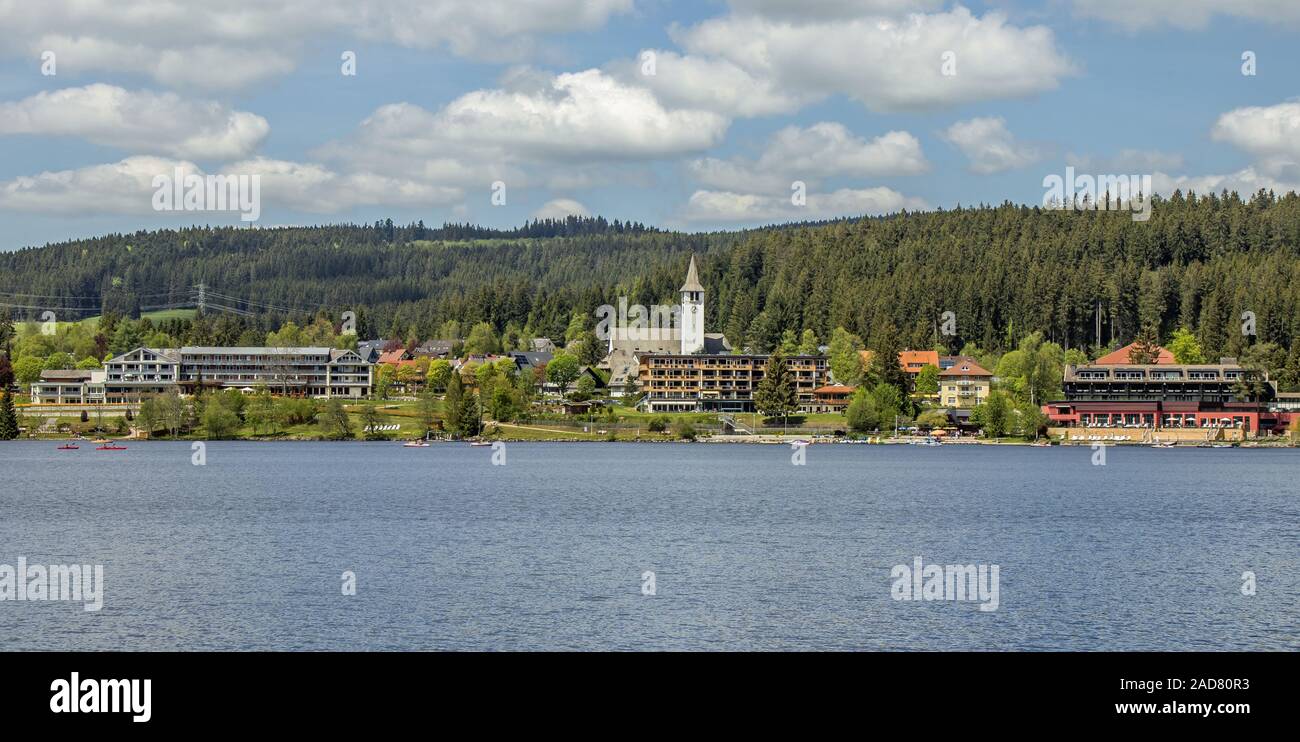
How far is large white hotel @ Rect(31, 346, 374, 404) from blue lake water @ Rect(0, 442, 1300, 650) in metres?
72.5

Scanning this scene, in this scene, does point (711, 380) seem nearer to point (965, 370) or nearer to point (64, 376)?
point (965, 370)

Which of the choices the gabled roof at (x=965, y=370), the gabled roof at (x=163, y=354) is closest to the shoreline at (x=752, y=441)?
the gabled roof at (x=965, y=370)

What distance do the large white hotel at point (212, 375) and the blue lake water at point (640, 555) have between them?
72476mm

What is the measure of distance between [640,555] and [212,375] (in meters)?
147

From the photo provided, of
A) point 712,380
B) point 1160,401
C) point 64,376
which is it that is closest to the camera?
point 1160,401

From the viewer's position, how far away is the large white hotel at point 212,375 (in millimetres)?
170750

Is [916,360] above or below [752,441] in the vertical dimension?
above

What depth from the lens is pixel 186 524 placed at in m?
60.3

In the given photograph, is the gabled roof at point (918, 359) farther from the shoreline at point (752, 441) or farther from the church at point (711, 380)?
the shoreline at point (752, 441)

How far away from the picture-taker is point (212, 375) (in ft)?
599

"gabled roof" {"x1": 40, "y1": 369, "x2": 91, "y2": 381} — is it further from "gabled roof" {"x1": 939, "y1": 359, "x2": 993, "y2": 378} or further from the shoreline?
"gabled roof" {"x1": 939, "y1": 359, "x2": 993, "y2": 378}

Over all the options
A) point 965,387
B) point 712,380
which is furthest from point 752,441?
point 965,387

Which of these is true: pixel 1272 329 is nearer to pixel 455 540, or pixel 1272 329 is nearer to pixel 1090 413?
pixel 1090 413
